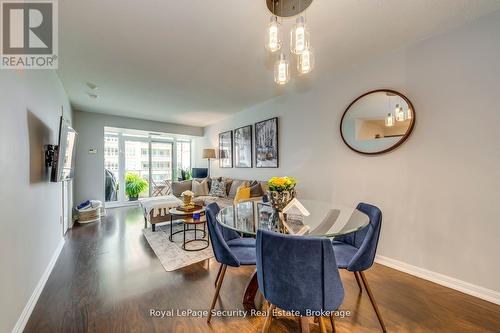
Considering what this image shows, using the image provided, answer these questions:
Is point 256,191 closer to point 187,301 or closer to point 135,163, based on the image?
point 187,301

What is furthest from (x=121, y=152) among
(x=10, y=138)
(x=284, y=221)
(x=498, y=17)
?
(x=498, y=17)

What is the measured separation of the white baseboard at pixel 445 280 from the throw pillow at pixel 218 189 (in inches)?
127

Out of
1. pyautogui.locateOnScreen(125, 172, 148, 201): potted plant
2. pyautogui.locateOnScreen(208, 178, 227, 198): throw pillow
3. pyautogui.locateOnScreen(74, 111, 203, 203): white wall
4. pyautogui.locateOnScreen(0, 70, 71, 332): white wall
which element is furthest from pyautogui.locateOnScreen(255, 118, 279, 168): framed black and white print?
pyautogui.locateOnScreen(125, 172, 148, 201): potted plant

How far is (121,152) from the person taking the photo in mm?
5895

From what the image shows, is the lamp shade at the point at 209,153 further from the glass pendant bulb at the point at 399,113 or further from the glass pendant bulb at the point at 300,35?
the glass pendant bulb at the point at 300,35

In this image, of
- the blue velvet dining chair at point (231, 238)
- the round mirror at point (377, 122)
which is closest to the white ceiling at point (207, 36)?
the round mirror at point (377, 122)

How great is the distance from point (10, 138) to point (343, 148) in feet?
11.2

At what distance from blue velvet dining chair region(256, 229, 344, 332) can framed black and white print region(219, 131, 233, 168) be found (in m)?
4.27

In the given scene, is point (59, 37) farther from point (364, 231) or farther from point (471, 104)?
point (471, 104)

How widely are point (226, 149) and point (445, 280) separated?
15.2 feet

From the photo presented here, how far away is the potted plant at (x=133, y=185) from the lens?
236 inches

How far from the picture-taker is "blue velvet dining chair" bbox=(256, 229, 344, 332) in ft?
3.41

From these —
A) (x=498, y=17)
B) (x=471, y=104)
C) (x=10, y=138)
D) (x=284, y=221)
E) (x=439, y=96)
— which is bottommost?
(x=284, y=221)

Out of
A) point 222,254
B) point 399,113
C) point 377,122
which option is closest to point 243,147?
point 377,122
